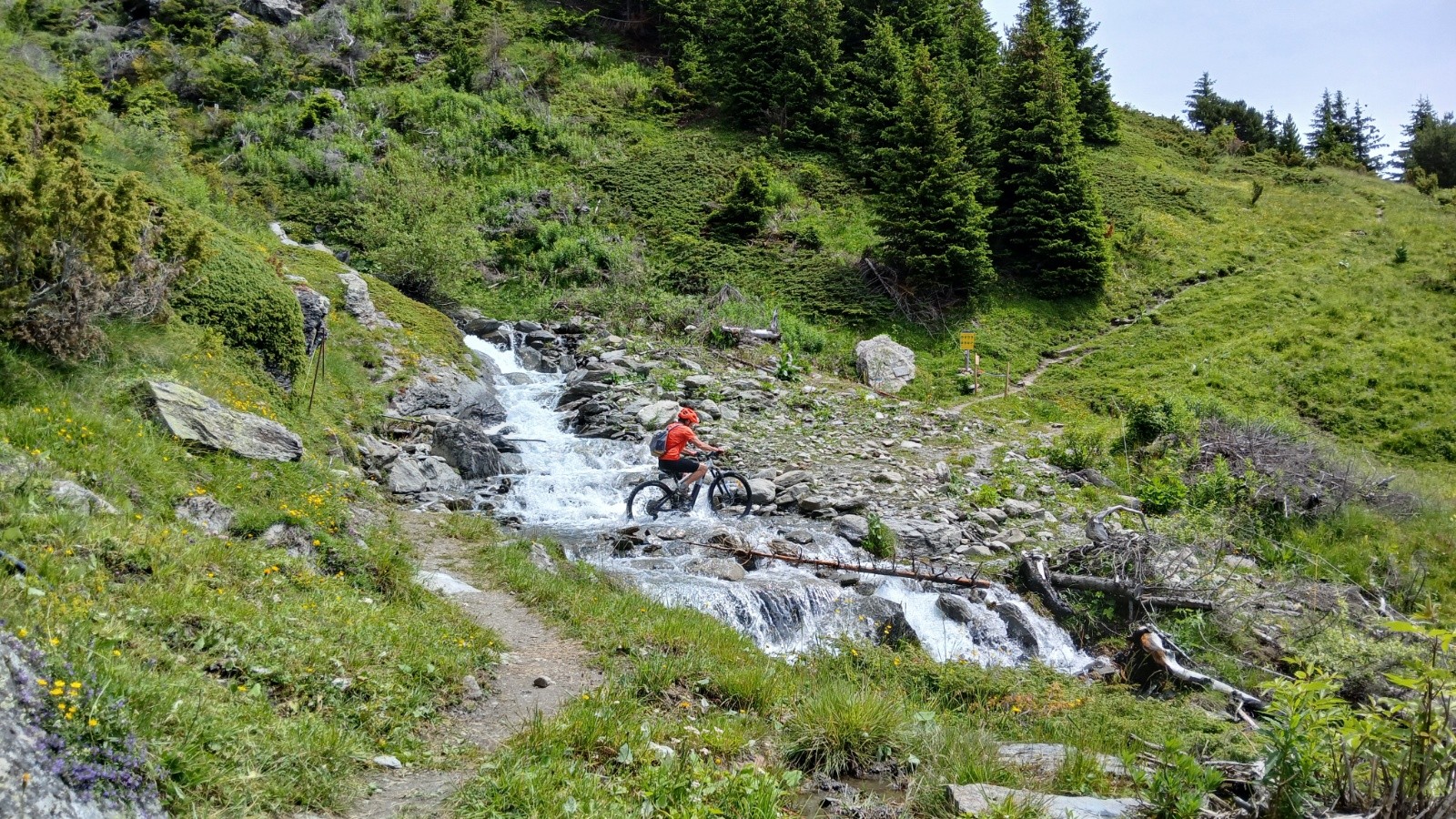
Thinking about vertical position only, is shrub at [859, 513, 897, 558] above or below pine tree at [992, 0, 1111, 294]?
below

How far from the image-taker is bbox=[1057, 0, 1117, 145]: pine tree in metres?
43.3

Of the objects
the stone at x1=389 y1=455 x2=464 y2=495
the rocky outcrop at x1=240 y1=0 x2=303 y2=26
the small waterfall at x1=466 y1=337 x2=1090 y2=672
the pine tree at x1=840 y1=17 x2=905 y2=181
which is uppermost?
the rocky outcrop at x1=240 y1=0 x2=303 y2=26

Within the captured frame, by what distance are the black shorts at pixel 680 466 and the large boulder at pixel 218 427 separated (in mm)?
5809

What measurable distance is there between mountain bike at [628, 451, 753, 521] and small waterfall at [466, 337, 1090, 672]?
12.4 inches

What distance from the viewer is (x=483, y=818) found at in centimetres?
395

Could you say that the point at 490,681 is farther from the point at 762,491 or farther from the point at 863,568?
the point at 762,491

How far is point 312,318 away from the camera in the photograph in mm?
14188

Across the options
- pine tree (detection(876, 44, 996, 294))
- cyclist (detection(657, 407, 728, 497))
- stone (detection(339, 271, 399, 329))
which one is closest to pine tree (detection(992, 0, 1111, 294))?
pine tree (detection(876, 44, 996, 294))

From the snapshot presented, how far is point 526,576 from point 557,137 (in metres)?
31.7

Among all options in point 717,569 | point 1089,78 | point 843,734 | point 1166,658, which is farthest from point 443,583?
point 1089,78

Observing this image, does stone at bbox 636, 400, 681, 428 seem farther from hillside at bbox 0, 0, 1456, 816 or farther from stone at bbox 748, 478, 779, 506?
stone at bbox 748, 478, 779, 506

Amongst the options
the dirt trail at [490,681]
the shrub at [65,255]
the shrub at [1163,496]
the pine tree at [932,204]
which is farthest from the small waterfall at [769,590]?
the pine tree at [932,204]

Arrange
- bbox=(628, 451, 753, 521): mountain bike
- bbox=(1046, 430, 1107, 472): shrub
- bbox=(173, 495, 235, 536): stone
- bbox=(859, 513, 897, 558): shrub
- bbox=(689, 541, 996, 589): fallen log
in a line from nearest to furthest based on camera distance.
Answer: bbox=(173, 495, 235, 536): stone
bbox=(689, 541, 996, 589): fallen log
bbox=(859, 513, 897, 558): shrub
bbox=(628, 451, 753, 521): mountain bike
bbox=(1046, 430, 1107, 472): shrub

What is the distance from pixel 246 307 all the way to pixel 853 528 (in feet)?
33.9
